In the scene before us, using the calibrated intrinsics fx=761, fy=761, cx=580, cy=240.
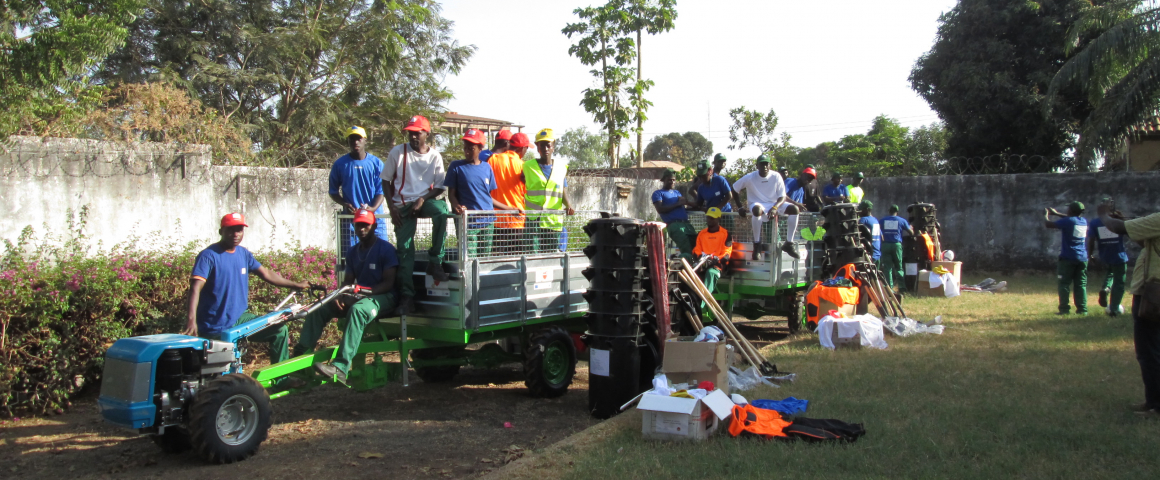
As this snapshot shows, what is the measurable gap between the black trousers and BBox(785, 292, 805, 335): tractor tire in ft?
15.7

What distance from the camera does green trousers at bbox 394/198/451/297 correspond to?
664cm

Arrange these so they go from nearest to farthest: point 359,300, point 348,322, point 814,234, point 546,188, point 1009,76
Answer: point 348,322 < point 359,300 < point 546,188 < point 814,234 < point 1009,76

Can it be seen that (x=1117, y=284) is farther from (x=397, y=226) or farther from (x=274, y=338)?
(x=274, y=338)

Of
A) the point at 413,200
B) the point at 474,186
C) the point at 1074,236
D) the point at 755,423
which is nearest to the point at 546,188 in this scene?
the point at 474,186

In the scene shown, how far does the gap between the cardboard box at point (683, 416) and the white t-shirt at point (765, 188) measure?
552 centimetres

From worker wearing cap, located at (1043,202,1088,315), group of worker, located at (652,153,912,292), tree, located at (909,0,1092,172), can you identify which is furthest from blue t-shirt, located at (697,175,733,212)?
tree, located at (909,0,1092,172)

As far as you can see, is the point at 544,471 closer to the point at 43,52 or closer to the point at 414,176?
the point at 414,176

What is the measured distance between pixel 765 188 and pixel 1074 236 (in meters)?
4.54

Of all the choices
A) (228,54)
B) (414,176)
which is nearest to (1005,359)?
(414,176)

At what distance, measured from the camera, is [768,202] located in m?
10.4

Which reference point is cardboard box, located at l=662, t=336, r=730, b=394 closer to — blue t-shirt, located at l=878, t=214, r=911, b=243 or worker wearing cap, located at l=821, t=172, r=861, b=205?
worker wearing cap, located at l=821, t=172, r=861, b=205

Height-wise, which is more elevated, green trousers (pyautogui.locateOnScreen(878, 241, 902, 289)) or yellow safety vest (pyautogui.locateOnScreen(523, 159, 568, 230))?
yellow safety vest (pyautogui.locateOnScreen(523, 159, 568, 230))

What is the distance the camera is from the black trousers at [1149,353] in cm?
571

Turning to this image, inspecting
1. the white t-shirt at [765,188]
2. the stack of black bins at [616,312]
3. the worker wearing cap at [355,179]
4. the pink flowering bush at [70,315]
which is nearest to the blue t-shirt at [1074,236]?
the white t-shirt at [765,188]
